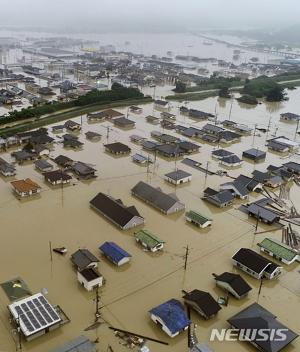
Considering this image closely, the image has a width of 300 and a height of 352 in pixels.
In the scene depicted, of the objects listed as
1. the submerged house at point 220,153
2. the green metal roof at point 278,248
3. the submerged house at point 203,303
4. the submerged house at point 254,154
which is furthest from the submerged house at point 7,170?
the submerged house at point 254,154

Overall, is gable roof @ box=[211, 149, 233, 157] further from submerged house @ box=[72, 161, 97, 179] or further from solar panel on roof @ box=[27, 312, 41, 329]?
solar panel on roof @ box=[27, 312, 41, 329]

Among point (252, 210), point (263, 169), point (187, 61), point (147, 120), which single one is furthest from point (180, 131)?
point (187, 61)

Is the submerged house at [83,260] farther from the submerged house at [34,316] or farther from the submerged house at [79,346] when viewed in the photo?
the submerged house at [79,346]

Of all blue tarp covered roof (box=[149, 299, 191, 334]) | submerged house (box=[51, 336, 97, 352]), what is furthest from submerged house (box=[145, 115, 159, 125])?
submerged house (box=[51, 336, 97, 352])

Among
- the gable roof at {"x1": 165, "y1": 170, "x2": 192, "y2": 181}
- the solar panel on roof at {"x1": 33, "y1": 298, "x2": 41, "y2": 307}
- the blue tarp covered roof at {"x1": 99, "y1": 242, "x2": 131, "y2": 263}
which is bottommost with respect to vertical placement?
the solar panel on roof at {"x1": 33, "y1": 298, "x2": 41, "y2": 307}

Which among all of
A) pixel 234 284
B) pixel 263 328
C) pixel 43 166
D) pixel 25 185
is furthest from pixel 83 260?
pixel 43 166

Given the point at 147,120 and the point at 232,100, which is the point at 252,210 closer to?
the point at 147,120
